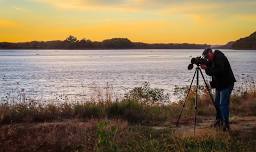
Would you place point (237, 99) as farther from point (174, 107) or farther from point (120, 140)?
point (120, 140)

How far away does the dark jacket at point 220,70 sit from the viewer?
1213 centimetres

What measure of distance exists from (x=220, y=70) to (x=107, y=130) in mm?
3139

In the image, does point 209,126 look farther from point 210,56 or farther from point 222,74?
point 210,56

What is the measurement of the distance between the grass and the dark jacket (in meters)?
1.24

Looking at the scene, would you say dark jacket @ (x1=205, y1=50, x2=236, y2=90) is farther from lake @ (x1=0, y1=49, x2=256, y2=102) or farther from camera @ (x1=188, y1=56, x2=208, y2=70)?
lake @ (x1=0, y1=49, x2=256, y2=102)

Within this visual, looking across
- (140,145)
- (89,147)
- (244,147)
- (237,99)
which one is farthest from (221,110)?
(237,99)

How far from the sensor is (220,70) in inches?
479

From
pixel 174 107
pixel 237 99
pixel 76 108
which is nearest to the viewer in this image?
pixel 76 108

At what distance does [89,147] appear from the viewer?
10.7 meters

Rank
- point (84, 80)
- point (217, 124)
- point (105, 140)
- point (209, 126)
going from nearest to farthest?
point (105, 140)
point (217, 124)
point (209, 126)
point (84, 80)

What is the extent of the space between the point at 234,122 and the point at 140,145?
4170 millimetres

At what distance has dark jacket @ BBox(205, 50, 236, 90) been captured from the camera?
1213 centimetres

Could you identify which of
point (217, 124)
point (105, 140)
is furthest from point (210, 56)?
point (105, 140)

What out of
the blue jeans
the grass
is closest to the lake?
the grass
